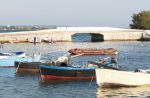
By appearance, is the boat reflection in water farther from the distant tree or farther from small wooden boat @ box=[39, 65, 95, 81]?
the distant tree

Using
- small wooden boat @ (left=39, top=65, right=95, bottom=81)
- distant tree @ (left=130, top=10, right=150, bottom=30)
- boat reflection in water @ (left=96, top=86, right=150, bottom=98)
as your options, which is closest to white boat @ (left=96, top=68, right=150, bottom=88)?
boat reflection in water @ (left=96, top=86, right=150, bottom=98)

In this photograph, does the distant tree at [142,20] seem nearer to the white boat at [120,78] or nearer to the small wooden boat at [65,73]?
the small wooden boat at [65,73]

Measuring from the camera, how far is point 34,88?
123 feet

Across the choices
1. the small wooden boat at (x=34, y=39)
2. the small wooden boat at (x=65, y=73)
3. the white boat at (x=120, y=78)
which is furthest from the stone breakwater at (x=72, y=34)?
the white boat at (x=120, y=78)

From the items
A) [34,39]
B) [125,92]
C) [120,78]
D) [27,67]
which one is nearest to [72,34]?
[34,39]

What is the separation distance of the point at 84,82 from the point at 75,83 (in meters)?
0.71

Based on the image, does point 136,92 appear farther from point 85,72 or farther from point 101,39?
point 101,39

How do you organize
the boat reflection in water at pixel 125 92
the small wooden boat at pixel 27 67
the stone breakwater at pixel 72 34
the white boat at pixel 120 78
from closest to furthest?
the boat reflection in water at pixel 125 92
the white boat at pixel 120 78
the small wooden boat at pixel 27 67
the stone breakwater at pixel 72 34

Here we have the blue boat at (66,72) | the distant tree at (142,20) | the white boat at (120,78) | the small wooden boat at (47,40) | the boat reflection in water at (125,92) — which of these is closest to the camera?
the boat reflection in water at (125,92)

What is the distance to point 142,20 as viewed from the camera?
129m

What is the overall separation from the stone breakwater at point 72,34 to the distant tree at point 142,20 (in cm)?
1643

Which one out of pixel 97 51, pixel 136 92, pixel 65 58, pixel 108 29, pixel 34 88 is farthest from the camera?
pixel 108 29

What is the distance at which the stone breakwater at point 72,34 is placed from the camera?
102375 millimetres

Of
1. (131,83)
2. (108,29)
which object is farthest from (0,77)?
(108,29)
